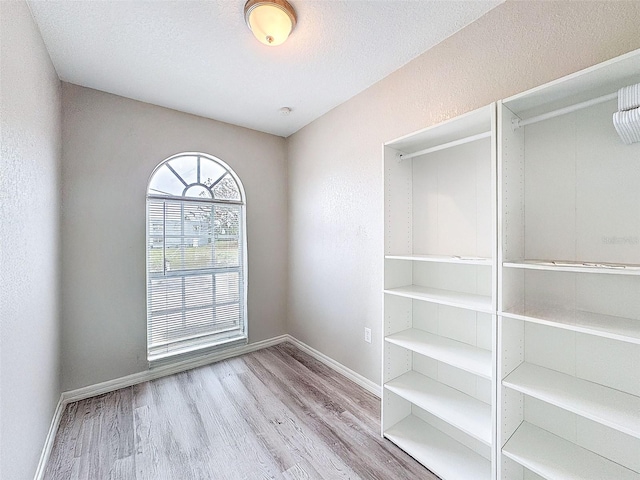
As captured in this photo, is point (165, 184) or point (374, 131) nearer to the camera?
point (374, 131)

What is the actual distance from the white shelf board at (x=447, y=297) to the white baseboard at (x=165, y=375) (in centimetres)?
104

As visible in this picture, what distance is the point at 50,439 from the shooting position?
5.76ft

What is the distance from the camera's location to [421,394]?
170cm

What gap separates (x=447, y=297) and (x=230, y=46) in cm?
211

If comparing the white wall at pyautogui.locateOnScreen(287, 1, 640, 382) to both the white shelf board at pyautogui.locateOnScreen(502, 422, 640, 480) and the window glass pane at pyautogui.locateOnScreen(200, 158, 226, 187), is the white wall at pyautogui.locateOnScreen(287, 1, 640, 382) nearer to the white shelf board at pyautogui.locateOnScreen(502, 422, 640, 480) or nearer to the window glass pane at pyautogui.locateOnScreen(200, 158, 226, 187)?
the window glass pane at pyautogui.locateOnScreen(200, 158, 226, 187)

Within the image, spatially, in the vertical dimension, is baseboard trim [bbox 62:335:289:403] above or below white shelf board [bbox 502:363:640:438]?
below

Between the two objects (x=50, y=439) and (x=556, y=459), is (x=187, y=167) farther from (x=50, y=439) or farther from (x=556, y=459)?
(x=556, y=459)

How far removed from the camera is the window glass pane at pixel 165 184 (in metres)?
2.70

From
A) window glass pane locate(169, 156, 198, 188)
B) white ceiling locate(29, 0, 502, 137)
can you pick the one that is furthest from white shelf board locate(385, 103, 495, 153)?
window glass pane locate(169, 156, 198, 188)

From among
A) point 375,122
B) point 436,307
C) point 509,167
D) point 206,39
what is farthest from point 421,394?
point 206,39

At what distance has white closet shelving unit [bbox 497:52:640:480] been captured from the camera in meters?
1.13

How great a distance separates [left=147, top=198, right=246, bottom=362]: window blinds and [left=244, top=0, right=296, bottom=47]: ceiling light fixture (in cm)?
182

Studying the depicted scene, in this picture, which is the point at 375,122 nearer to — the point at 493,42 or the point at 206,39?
the point at 493,42

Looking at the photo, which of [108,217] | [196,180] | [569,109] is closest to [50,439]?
[108,217]
